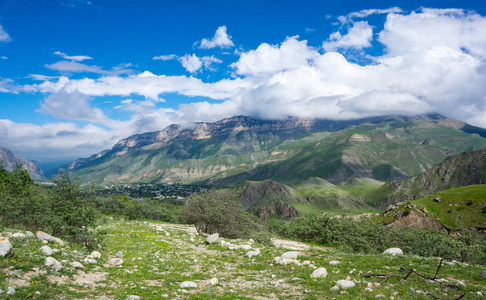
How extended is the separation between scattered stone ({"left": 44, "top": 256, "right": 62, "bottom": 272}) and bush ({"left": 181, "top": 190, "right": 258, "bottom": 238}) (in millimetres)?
25346

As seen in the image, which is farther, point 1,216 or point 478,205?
point 478,205

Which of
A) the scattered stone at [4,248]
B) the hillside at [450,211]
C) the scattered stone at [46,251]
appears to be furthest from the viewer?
the hillside at [450,211]

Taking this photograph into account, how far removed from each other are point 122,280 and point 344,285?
513 inches

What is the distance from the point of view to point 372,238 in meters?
57.7

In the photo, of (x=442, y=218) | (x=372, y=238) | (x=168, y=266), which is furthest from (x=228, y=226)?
(x=442, y=218)

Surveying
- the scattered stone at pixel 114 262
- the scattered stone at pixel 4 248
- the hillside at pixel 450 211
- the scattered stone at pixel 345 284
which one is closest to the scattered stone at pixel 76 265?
the scattered stone at pixel 114 262

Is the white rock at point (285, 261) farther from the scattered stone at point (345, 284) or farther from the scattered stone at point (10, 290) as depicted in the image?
the scattered stone at point (10, 290)

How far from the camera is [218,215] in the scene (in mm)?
40312

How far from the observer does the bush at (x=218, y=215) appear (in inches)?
1604

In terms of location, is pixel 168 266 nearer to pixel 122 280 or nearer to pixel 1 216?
pixel 122 280

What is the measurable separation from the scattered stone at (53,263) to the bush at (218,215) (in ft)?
83.2

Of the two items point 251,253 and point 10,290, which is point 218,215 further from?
point 10,290

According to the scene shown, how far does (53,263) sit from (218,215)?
2647 centimetres

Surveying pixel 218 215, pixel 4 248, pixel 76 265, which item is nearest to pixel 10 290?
pixel 4 248
